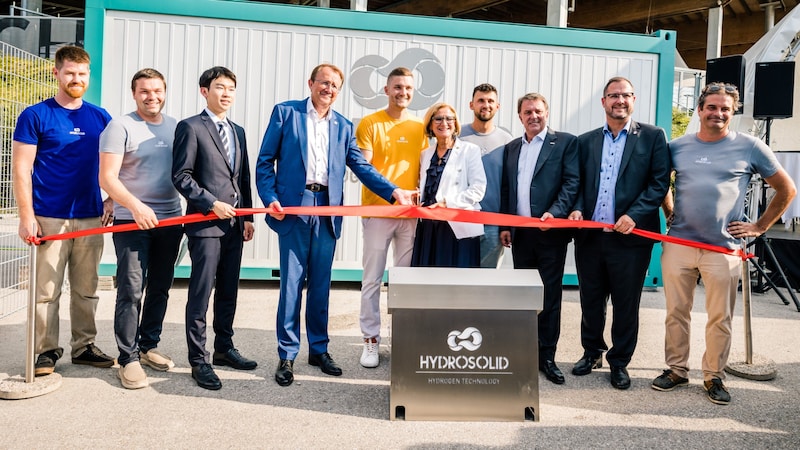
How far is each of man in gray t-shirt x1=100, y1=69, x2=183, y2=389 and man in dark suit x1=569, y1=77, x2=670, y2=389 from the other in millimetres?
2696

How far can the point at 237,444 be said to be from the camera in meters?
2.87

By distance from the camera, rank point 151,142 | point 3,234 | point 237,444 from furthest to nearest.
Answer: point 3,234 < point 151,142 < point 237,444

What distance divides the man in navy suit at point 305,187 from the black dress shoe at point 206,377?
0.38 meters

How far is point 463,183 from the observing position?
4004 mm

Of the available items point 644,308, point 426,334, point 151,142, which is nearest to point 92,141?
point 151,142

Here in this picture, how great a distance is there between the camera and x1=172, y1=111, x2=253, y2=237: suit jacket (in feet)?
11.7

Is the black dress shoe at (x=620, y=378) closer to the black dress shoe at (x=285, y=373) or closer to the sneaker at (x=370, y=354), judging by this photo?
the sneaker at (x=370, y=354)

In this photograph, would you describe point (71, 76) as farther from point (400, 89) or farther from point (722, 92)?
point (722, 92)

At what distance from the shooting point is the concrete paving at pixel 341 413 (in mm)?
2951

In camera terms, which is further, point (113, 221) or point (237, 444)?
point (113, 221)

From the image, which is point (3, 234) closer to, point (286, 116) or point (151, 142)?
point (151, 142)

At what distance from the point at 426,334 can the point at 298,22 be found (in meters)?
4.45

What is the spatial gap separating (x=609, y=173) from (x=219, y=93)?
8.53 ft

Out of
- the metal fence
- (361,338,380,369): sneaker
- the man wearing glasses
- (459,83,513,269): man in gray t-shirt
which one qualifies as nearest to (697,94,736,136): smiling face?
the man wearing glasses
